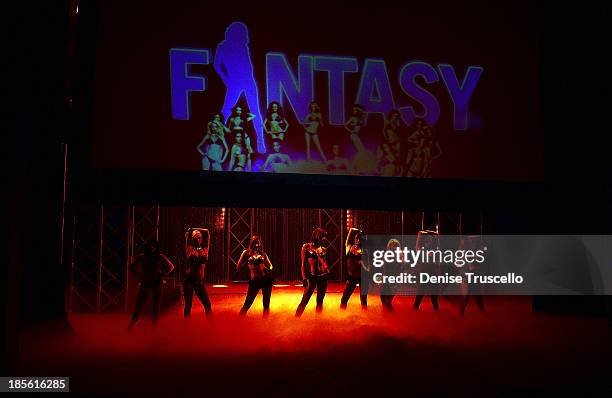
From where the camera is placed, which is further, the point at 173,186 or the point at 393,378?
the point at 173,186

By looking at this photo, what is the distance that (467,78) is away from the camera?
7543 millimetres

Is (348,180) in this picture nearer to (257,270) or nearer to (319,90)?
(319,90)

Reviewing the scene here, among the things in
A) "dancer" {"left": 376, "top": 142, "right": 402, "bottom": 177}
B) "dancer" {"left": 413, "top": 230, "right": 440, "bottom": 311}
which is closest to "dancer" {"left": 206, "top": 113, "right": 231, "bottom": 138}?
"dancer" {"left": 376, "top": 142, "right": 402, "bottom": 177}

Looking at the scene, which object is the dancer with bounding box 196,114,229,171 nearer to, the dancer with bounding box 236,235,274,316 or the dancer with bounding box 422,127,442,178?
the dancer with bounding box 236,235,274,316

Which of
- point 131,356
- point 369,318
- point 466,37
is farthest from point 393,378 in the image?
point 466,37

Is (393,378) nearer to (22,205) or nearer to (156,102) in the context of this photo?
(22,205)

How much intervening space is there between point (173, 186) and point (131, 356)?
117 inches

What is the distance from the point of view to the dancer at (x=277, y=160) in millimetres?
7133

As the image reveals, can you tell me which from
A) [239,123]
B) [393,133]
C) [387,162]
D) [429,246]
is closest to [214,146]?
[239,123]

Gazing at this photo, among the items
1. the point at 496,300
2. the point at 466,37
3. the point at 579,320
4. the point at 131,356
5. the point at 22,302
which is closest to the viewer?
the point at 131,356

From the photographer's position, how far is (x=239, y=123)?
7.10m

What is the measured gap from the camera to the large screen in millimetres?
6887

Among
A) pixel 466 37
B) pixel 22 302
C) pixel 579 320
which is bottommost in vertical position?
pixel 579 320

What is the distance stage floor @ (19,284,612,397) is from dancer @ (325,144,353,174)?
2.41m
